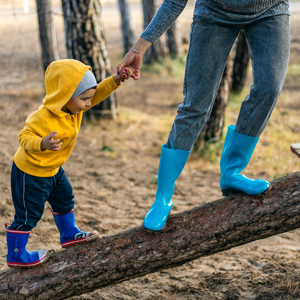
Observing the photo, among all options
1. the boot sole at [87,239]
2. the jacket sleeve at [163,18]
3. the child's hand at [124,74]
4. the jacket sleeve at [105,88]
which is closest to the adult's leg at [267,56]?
the jacket sleeve at [163,18]

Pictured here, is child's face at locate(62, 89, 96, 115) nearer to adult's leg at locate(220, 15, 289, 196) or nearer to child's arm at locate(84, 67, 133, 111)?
child's arm at locate(84, 67, 133, 111)

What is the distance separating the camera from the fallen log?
7.59 feet

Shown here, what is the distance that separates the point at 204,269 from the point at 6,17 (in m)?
17.2

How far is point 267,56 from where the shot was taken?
2.06 meters

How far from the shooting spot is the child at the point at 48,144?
2051 mm

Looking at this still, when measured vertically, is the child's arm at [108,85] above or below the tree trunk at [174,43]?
above

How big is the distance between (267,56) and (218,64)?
0.27 metres

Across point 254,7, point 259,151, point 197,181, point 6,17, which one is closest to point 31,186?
point 254,7

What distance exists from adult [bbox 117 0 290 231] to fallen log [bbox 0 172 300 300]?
0.11 m

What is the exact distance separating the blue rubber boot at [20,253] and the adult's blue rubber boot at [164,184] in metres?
0.72

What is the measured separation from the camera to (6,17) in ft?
56.0

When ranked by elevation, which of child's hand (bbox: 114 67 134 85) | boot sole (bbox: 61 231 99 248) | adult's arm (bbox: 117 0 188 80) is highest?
adult's arm (bbox: 117 0 188 80)

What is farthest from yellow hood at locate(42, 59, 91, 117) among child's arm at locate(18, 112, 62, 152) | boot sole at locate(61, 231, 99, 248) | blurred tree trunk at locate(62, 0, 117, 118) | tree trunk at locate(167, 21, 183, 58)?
tree trunk at locate(167, 21, 183, 58)

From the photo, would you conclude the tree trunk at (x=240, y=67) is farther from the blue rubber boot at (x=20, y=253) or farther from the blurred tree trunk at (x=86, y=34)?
the blue rubber boot at (x=20, y=253)
